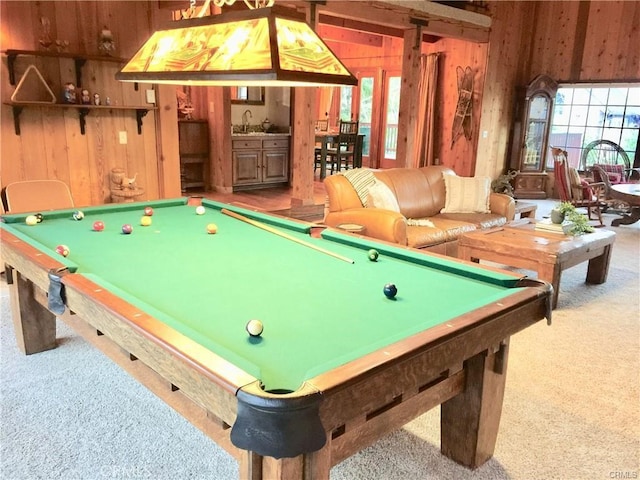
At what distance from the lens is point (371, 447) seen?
7.30ft

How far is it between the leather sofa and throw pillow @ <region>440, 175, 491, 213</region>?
61mm

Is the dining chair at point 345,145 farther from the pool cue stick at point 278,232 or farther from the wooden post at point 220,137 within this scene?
the pool cue stick at point 278,232

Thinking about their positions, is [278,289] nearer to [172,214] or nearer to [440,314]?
[440,314]

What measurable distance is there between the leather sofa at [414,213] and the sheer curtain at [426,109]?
3.89 meters

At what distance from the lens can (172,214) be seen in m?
3.36

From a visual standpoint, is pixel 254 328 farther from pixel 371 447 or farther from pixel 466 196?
pixel 466 196

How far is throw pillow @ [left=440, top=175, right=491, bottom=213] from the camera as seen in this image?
5.16 meters

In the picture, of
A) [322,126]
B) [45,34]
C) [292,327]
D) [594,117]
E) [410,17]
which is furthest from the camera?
[322,126]

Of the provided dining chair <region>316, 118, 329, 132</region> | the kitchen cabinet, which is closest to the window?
dining chair <region>316, 118, 329, 132</region>

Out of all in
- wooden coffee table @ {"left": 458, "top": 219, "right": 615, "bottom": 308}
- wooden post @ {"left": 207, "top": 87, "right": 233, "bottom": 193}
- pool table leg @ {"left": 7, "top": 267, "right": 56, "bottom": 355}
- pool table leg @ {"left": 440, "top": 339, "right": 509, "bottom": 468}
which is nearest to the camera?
pool table leg @ {"left": 440, "top": 339, "right": 509, "bottom": 468}

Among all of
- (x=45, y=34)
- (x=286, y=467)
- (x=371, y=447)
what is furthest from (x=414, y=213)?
(x=286, y=467)

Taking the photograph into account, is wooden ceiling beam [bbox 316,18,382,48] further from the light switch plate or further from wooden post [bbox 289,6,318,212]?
the light switch plate

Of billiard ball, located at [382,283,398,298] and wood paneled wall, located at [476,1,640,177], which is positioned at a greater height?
wood paneled wall, located at [476,1,640,177]

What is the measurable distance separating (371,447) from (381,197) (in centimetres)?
254
